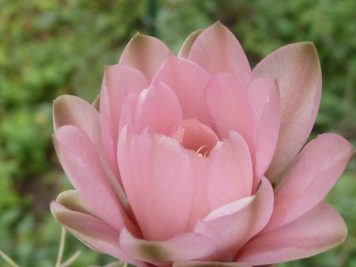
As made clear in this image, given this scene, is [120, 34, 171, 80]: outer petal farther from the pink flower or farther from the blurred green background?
the blurred green background

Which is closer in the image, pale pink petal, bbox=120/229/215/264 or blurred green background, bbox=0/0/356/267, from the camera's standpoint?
pale pink petal, bbox=120/229/215/264

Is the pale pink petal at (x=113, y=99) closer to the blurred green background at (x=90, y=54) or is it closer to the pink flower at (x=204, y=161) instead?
the pink flower at (x=204, y=161)

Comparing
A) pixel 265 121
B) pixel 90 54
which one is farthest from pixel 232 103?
pixel 90 54

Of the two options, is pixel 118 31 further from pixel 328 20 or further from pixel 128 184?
pixel 128 184

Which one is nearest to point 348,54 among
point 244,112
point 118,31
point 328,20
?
point 328,20

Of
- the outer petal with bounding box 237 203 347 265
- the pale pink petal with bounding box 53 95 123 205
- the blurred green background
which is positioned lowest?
the blurred green background

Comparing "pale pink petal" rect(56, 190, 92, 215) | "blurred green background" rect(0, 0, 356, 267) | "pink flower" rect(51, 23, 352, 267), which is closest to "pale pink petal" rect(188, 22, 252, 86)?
"pink flower" rect(51, 23, 352, 267)

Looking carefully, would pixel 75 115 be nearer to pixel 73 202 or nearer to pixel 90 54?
pixel 73 202
